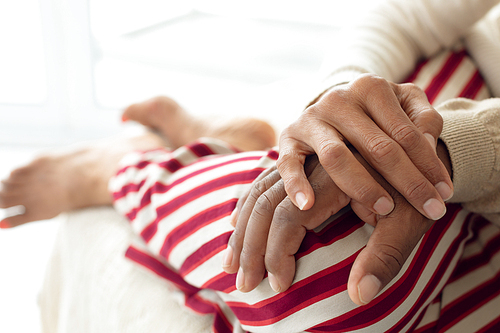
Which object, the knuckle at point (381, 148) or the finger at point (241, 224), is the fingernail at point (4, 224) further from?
the knuckle at point (381, 148)

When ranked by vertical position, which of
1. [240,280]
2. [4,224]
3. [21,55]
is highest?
[240,280]

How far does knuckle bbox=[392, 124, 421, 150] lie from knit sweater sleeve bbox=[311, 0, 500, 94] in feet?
1.07

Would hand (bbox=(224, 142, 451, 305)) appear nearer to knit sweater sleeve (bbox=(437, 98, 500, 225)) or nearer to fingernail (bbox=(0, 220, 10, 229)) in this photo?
knit sweater sleeve (bbox=(437, 98, 500, 225))

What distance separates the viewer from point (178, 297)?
23.0 inches

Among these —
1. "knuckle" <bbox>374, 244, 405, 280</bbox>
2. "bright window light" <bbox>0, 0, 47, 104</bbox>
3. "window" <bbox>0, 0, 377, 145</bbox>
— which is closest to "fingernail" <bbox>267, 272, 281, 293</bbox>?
"knuckle" <bbox>374, 244, 405, 280</bbox>

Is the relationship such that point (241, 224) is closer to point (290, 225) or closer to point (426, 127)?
point (290, 225)

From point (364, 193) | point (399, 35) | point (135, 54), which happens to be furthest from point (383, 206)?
Answer: point (135, 54)

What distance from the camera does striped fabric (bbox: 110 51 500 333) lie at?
42cm

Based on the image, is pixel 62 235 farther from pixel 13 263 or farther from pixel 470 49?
pixel 470 49

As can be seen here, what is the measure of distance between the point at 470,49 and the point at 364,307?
2.07ft

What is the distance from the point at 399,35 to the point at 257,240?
588 millimetres

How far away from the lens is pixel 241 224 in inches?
18.2

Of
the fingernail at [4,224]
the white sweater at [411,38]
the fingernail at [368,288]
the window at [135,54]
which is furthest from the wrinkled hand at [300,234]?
the window at [135,54]

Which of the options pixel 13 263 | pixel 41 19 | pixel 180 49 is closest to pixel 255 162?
pixel 13 263
